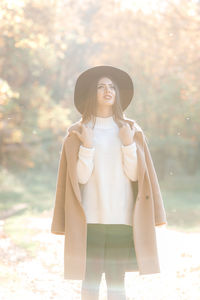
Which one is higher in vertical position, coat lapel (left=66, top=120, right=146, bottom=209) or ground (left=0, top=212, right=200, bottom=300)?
coat lapel (left=66, top=120, right=146, bottom=209)

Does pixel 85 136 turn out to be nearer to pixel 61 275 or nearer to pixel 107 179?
pixel 107 179

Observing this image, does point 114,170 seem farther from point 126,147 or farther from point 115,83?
point 115,83

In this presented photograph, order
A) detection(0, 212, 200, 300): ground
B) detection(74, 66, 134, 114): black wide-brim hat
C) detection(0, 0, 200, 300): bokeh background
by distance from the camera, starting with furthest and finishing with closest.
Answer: detection(0, 0, 200, 300): bokeh background
detection(0, 212, 200, 300): ground
detection(74, 66, 134, 114): black wide-brim hat

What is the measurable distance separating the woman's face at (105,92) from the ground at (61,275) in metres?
2.31

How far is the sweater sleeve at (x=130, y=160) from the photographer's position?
2.98 meters

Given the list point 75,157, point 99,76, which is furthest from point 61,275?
point 99,76

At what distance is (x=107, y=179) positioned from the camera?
3.02 metres

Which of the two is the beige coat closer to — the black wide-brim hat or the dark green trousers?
the dark green trousers

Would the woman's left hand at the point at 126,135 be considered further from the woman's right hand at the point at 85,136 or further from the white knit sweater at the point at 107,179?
the woman's right hand at the point at 85,136

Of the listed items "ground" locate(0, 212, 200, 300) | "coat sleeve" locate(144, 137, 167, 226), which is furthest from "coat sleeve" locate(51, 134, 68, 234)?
"ground" locate(0, 212, 200, 300)

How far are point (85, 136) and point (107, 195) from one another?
16.9 inches

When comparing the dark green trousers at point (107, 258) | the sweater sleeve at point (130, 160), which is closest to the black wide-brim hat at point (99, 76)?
the sweater sleeve at point (130, 160)

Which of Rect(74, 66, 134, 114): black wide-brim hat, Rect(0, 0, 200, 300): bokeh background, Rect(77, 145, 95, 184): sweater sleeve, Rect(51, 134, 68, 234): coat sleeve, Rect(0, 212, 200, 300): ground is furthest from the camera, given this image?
Rect(0, 0, 200, 300): bokeh background

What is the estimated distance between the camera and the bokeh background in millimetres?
5699
